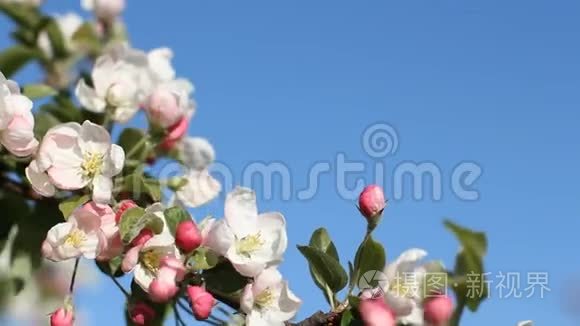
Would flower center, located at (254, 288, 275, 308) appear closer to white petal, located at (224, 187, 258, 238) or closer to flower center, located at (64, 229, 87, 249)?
white petal, located at (224, 187, 258, 238)

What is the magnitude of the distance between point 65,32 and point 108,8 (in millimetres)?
144

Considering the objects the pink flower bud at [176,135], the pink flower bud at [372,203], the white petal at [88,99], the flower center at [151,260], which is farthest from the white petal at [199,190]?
the pink flower bud at [372,203]

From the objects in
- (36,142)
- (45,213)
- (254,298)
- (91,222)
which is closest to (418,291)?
(254,298)

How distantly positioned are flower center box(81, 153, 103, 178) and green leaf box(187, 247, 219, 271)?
0.24 meters

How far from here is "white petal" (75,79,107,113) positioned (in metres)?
1.91

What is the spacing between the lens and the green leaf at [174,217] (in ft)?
4.70

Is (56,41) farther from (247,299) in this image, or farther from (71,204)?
(247,299)

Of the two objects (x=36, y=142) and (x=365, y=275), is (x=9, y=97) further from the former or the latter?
(x=365, y=275)

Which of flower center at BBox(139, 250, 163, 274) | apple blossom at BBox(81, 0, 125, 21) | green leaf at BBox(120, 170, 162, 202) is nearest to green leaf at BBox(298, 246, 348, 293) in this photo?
flower center at BBox(139, 250, 163, 274)

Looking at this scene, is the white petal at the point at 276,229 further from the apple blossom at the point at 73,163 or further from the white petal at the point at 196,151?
the white petal at the point at 196,151

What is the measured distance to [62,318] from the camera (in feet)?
4.73

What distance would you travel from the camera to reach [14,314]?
7.61 feet

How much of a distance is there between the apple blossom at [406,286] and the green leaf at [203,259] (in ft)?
0.89

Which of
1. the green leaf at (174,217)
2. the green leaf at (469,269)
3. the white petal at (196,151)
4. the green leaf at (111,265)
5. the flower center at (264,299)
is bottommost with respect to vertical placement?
the green leaf at (111,265)
